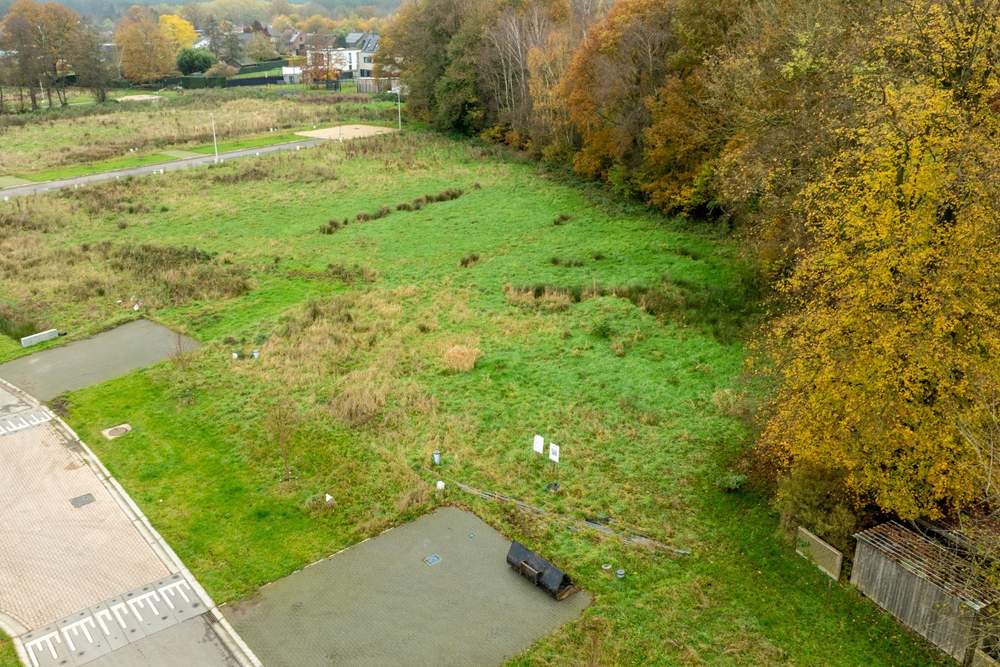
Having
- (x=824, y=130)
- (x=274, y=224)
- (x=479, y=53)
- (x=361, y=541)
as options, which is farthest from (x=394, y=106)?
(x=361, y=541)

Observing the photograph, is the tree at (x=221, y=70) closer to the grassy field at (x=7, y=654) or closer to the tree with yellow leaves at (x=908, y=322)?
the grassy field at (x=7, y=654)

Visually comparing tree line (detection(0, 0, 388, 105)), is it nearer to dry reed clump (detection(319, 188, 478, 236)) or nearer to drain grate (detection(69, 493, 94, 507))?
dry reed clump (detection(319, 188, 478, 236))

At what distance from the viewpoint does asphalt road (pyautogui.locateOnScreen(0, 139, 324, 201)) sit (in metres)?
49.4

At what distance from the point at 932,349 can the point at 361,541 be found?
1277 cm

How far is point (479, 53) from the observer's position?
63.0m

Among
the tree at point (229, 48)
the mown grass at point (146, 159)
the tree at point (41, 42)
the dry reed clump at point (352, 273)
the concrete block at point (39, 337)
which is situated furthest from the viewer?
the tree at point (229, 48)

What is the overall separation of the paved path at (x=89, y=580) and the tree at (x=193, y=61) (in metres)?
114

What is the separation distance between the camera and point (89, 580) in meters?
16.0

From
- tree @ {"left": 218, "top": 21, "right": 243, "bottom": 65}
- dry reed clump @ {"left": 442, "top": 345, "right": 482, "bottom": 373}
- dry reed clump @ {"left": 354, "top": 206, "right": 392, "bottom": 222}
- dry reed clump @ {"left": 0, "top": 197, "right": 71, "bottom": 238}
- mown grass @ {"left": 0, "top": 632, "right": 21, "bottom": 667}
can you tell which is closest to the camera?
mown grass @ {"left": 0, "top": 632, "right": 21, "bottom": 667}

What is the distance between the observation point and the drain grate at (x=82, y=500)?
60.8 ft

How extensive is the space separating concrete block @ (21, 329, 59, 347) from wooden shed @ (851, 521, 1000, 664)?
90.6 ft

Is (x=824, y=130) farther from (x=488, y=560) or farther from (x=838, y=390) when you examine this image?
(x=488, y=560)

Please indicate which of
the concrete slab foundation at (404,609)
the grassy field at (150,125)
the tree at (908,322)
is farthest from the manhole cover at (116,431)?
the grassy field at (150,125)

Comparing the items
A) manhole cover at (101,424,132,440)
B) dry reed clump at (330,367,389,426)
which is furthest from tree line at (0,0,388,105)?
dry reed clump at (330,367,389,426)
